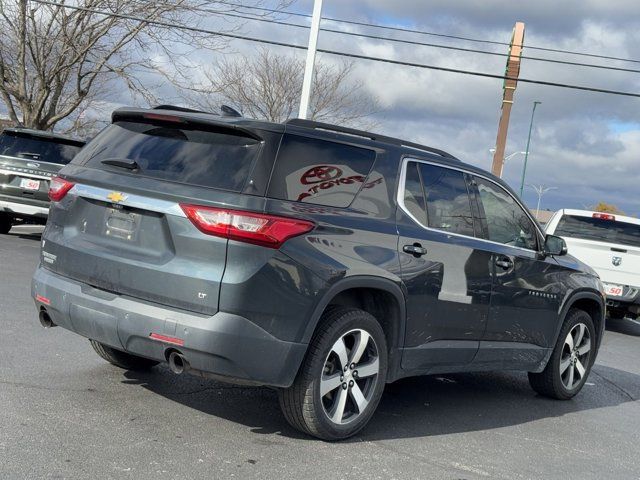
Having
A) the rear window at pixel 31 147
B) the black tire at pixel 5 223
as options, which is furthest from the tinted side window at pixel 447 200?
the black tire at pixel 5 223

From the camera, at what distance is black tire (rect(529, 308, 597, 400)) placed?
686cm

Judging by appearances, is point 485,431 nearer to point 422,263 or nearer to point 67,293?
point 422,263

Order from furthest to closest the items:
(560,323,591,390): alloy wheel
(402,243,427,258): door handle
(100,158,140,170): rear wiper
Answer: (560,323,591,390): alloy wheel, (402,243,427,258): door handle, (100,158,140,170): rear wiper

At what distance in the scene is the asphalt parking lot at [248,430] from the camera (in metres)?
4.19

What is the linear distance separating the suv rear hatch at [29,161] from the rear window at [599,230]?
28.9 feet

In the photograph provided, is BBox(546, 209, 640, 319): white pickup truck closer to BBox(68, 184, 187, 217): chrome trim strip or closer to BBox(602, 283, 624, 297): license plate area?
BBox(602, 283, 624, 297): license plate area

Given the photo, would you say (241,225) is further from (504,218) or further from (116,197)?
(504,218)

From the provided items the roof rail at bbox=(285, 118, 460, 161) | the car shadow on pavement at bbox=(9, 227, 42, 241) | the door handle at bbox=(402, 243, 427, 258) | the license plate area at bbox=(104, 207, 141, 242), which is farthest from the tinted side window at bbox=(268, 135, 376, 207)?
the car shadow on pavement at bbox=(9, 227, 42, 241)

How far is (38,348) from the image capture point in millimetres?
6375

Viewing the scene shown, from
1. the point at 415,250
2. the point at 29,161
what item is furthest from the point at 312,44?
the point at 415,250

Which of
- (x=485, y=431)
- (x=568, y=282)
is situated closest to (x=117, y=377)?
(x=485, y=431)

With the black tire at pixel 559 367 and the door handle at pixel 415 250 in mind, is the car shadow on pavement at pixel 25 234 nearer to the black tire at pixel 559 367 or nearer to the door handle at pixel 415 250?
the black tire at pixel 559 367

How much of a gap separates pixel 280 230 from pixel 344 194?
2.24 ft

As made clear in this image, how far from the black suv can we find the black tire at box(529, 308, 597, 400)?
1.36m
